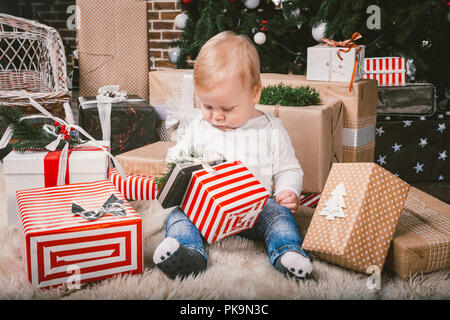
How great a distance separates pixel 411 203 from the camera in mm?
1187

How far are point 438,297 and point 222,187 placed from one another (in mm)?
514

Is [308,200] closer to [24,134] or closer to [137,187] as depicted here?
[137,187]

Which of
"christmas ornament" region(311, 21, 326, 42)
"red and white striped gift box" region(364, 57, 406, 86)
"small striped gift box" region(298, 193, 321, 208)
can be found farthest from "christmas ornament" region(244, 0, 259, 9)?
"small striped gift box" region(298, 193, 321, 208)

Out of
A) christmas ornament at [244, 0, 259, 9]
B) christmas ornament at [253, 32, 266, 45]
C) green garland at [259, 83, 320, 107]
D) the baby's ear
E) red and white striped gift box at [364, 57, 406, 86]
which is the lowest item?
green garland at [259, 83, 320, 107]

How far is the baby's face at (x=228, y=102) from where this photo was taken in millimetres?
1077

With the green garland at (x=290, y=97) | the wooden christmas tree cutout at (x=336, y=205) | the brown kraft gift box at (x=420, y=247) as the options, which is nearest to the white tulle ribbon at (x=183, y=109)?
the green garland at (x=290, y=97)

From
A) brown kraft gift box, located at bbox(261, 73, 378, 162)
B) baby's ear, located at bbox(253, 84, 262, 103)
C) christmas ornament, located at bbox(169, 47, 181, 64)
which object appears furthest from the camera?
christmas ornament, located at bbox(169, 47, 181, 64)

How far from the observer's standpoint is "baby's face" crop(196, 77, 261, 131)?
3.53ft

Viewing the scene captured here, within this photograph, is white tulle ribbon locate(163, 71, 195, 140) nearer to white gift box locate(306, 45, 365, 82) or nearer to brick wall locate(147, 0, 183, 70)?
white gift box locate(306, 45, 365, 82)

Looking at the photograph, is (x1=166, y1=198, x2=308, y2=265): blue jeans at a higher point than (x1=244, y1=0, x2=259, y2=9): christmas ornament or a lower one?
lower

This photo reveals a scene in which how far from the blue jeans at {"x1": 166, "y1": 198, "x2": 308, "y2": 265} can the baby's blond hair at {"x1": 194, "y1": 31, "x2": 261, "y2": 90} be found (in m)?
0.33

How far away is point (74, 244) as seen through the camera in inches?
35.2

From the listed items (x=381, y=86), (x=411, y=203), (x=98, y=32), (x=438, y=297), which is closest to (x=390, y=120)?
(x=381, y=86)

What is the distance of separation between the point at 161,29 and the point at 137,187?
1829 millimetres
